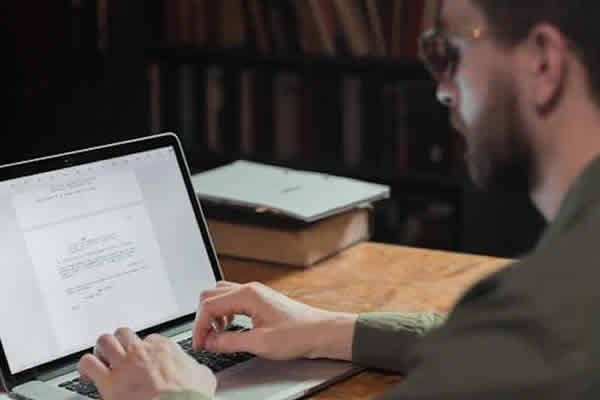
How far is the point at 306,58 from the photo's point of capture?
292 centimetres

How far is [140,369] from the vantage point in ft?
4.06

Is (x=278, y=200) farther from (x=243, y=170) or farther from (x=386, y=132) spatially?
(x=386, y=132)

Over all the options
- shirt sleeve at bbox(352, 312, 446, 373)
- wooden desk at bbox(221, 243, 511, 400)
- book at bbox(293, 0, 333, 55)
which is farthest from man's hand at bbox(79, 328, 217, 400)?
book at bbox(293, 0, 333, 55)

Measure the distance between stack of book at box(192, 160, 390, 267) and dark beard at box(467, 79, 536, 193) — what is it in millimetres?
773

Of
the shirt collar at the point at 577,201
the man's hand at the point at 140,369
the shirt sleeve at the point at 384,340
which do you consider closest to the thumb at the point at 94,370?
the man's hand at the point at 140,369

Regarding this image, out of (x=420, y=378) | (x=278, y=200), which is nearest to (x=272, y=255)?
(x=278, y=200)

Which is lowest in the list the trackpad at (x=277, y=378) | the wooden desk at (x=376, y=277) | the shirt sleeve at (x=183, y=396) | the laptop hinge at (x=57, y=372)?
the wooden desk at (x=376, y=277)

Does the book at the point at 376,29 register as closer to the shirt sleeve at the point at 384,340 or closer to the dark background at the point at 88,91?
the dark background at the point at 88,91

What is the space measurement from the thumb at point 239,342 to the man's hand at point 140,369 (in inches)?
4.2

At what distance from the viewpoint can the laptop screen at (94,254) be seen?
1.35 metres

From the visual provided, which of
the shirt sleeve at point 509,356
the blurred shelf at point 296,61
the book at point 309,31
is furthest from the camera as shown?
the book at point 309,31

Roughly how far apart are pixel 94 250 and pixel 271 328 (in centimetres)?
25

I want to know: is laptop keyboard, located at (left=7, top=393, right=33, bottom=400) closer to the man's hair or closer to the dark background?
the man's hair

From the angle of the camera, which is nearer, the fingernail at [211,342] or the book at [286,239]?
the fingernail at [211,342]
